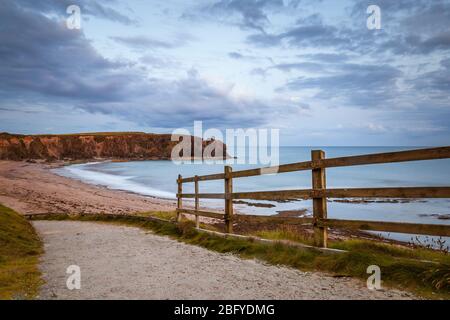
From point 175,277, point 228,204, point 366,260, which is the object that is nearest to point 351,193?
point 366,260

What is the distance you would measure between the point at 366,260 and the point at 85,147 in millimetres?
126148

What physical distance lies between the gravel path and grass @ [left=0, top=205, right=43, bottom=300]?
0.79 ft

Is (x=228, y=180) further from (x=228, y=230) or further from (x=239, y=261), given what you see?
(x=239, y=261)

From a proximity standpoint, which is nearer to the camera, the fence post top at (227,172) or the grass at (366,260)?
the grass at (366,260)

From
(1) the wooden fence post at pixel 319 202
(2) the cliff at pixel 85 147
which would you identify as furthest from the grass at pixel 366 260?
(2) the cliff at pixel 85 147

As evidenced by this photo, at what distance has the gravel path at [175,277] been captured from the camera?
5156 mm

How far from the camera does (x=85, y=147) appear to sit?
122 m

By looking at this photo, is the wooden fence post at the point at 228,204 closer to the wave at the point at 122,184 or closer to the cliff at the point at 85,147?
the wave at the point at 122,184

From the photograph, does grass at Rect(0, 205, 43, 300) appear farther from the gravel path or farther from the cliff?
the cliff

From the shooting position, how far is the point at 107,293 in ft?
17.6

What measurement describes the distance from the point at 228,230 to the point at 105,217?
8618 millimetres

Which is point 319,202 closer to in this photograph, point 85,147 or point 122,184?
point 122,184

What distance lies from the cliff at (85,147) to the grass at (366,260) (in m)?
97.0
